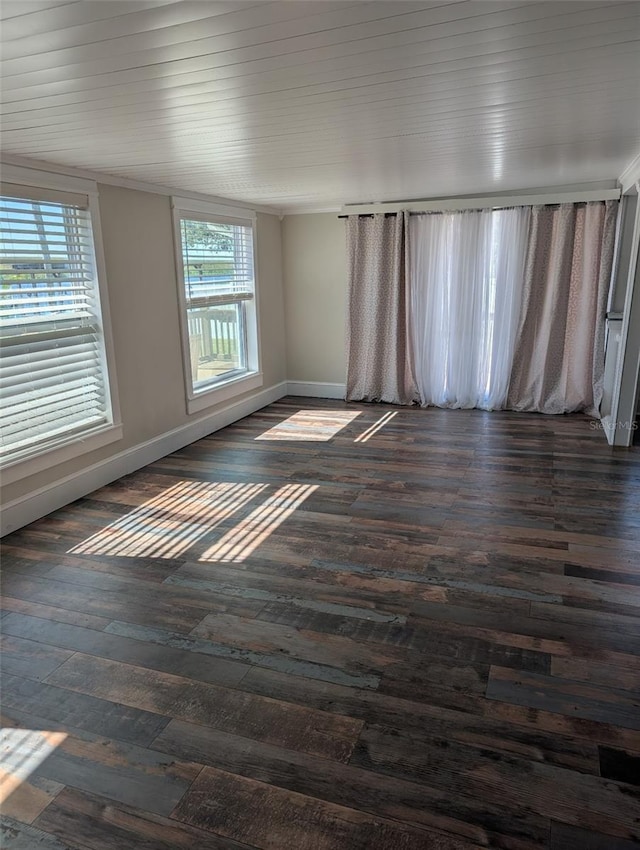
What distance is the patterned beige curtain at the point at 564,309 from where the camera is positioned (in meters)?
5.53

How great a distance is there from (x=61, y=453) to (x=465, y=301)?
4.26 metres

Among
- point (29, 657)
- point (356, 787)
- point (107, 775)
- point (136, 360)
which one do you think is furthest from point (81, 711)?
point (136, 360)

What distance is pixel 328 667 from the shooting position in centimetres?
226

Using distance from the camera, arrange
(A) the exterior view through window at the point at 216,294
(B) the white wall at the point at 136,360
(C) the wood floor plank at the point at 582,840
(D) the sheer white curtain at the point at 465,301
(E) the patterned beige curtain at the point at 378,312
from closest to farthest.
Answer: (C) the wood floor plank at the point at 582,840
(B) the white wall at the point at 136,360
(A) the exterior view through window at the point at 216,294
(D) the sheer white curtain at the point at 465,301
(E) the patterned beige curtain at the point at 378,312

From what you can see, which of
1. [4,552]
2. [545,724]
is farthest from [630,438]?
[4,552]

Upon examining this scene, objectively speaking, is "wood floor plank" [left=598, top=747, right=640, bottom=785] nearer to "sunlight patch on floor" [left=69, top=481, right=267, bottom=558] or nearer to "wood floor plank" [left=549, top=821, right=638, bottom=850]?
"wood floor plank" [left=549, top=821, right=638, bottom=850]

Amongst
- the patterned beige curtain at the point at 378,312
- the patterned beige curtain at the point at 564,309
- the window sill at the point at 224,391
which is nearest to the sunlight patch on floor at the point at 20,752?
the window sill at the point at 224,391

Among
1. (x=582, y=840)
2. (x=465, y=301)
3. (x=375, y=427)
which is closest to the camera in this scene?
(x=582, y=840)

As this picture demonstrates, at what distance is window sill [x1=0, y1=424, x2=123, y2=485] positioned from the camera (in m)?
Result: 3.46

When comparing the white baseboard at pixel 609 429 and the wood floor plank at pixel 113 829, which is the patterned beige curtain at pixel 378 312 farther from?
the wood floor plank at pixel 113 829

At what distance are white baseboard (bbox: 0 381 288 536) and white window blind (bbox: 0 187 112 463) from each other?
0.95 ft

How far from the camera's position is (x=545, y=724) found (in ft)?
6.40

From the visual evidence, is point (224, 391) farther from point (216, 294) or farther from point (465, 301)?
point (465, 301)

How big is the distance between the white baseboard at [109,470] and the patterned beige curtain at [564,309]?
306cm
